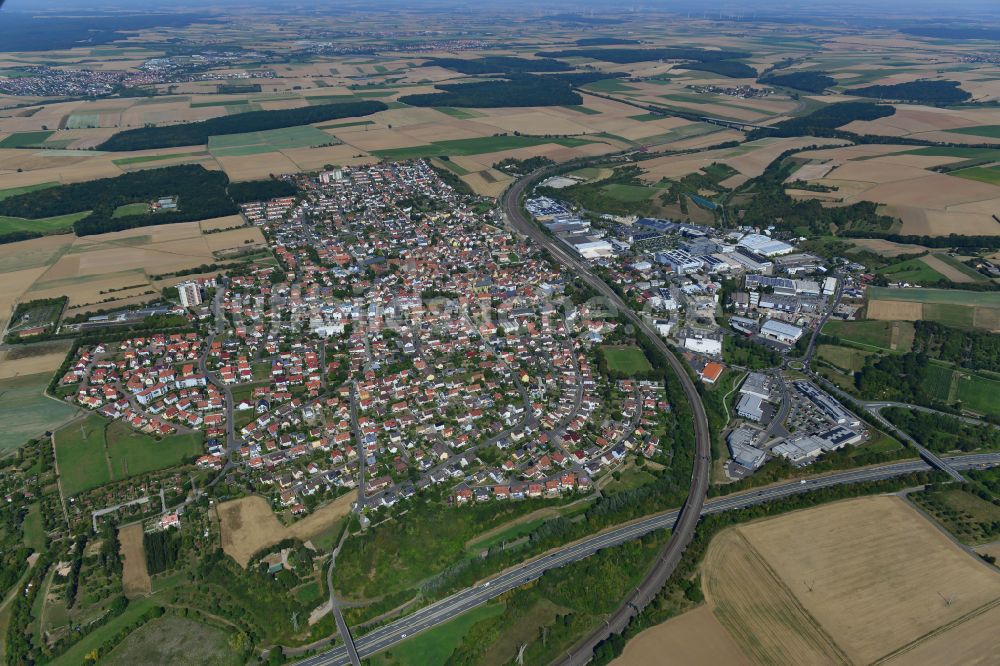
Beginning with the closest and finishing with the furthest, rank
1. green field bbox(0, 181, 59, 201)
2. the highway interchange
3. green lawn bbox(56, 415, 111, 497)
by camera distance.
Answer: the highway interchange → green lawn bbox(56, 415, 111, 497) → green field bbox(0, 181, 59, 201)

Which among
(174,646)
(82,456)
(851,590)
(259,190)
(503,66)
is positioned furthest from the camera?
(503,66)

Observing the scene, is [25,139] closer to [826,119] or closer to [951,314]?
[951,314]

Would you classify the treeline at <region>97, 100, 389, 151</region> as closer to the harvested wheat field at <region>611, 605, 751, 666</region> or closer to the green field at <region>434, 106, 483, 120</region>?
the green field at <region>434, 106, 483, 120</region>

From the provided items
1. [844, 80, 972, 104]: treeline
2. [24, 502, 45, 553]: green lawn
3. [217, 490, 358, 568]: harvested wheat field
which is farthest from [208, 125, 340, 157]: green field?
[844, 80, 972, 104]: treeline

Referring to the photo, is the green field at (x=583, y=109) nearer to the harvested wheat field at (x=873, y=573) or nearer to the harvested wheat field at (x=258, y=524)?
the harvested wheat field at (x=873, y=573)

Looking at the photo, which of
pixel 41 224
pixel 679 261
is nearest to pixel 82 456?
pixel 41 224

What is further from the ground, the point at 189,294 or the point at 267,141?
the point at 267,141
